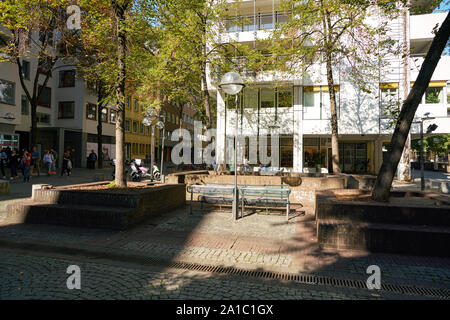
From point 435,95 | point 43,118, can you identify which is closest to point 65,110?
point 43,118

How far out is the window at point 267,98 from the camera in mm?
22656

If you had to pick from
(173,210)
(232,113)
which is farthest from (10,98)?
(173,210)

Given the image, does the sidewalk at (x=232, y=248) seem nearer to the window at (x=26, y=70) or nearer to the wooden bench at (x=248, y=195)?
the wooden bench at (x=248, y=195)

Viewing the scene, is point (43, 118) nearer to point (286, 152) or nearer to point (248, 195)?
point (286, 152)

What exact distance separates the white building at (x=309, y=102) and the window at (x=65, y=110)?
18.1 m

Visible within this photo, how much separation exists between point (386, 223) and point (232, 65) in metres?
13.4

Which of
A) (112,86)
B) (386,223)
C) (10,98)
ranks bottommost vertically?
(386,223)

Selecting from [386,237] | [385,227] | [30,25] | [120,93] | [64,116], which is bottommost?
[386,237]

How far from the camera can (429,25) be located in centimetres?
2050

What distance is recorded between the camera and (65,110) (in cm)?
3206

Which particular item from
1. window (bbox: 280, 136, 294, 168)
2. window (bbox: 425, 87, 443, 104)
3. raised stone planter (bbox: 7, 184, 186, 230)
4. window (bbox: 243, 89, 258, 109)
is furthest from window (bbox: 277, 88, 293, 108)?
raised stone planter (bbox: 7, 184, 186, 230)

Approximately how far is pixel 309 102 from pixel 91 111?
2475 centimetres
